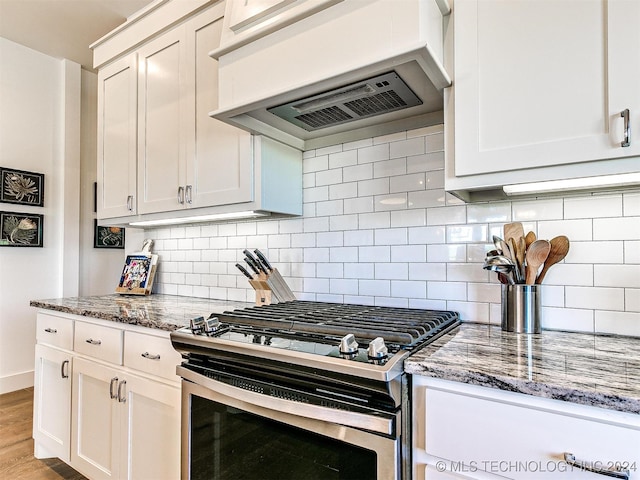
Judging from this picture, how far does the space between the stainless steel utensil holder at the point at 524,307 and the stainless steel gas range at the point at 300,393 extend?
211 millimetres

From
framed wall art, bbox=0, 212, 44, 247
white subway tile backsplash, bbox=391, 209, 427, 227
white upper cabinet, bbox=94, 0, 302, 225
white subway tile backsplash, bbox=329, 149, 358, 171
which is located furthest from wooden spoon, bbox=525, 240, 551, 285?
framed wall art, bbox=0, 212, 44, 247

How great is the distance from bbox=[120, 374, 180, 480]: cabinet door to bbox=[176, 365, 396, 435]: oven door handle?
1.18 feet

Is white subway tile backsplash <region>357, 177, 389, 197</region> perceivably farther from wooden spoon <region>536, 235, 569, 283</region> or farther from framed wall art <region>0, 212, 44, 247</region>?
framed wall art <region>0, 212, 44, 247</region>

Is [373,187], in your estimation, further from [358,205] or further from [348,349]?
[348,349]

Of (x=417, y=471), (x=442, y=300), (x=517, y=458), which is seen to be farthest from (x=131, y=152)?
(x=517, y=458)

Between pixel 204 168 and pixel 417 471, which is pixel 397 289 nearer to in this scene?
pixel 417 471

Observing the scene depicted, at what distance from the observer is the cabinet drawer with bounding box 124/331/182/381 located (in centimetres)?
148

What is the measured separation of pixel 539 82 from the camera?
1057 millimetres

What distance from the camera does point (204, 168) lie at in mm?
1864

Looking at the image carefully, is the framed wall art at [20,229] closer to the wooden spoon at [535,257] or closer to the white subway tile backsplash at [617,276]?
the wooden spoon at [535,257]

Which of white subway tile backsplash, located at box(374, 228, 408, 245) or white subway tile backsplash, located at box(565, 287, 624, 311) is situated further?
white subway tile backsplash, located at box(374, 228, 408, 245)

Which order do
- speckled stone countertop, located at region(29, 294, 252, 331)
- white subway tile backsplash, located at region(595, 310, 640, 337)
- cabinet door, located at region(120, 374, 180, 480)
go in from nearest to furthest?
white subway tile backsplash, located at region(595, 310, 640, 337), cabinet door, located at region(120, 374, 180, 480), speckled stone countertop, located at region(29, 294, 252, 331)

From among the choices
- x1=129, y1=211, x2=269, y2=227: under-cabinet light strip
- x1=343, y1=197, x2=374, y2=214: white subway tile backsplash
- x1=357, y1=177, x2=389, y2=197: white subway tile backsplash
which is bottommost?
x1=129, y1=211, x2=269, y2=227: under-cabinet light strip

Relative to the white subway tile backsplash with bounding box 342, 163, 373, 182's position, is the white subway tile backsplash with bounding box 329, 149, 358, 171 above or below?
→ above
